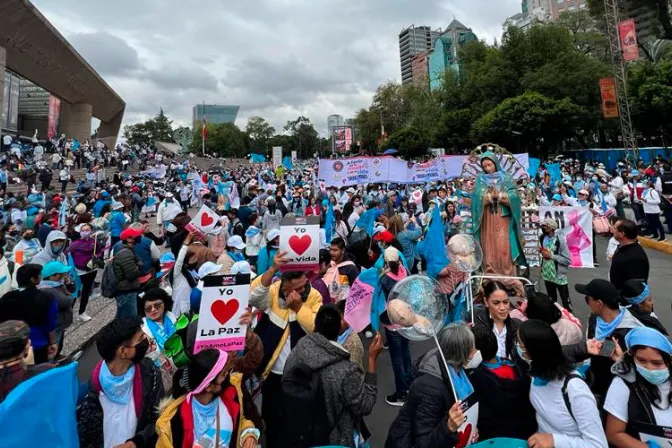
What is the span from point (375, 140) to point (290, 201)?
51.7 m

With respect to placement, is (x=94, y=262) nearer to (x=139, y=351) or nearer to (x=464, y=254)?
(x=139, y=351)

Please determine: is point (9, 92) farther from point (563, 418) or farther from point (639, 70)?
point (639, 70)

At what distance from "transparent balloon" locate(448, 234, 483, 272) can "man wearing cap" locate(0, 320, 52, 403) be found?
3.35 meters

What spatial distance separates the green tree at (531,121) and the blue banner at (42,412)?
1277 inches

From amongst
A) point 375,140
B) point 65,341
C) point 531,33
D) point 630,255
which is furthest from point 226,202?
point 375,140

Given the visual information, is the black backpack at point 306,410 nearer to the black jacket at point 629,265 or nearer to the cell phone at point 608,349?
the cell phone at point 608,349

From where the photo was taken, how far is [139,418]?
2297 mm

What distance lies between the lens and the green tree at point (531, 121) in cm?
2936

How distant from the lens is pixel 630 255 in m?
3.87

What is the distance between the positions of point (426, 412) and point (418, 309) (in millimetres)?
575

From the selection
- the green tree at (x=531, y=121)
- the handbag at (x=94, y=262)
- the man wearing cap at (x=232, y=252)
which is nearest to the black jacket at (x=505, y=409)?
the man wearing cap at (x=232, y=252)

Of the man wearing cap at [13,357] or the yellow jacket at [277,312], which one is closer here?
the man wearing cap at [13,357]

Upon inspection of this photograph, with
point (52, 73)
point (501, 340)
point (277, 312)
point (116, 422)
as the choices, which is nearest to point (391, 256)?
point (501, 340)

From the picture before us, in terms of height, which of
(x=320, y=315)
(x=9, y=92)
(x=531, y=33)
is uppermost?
(x=531, y=33)
